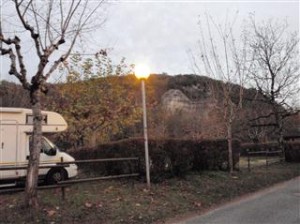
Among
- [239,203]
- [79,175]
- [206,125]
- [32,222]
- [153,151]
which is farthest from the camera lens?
[206,125]

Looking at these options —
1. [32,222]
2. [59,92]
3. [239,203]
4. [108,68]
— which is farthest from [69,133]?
[32,222]

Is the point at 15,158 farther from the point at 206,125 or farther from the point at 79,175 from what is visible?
the point at 206,125

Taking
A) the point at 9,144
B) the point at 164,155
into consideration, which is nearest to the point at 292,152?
the point at 164,155

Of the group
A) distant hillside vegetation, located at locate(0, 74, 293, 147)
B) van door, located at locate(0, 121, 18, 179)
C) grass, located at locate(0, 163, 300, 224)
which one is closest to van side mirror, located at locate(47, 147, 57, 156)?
van door, located at locate(0, 121, 18, 179)

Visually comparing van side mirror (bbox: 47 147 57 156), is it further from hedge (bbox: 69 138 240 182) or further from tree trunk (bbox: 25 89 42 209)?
tree trunk (bbox: 25 89 42 209)

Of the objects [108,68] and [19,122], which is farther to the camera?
[108,68]

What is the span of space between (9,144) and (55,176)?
198cm

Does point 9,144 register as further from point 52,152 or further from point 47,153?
point 52,152

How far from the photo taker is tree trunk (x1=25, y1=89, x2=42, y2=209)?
36.1ft

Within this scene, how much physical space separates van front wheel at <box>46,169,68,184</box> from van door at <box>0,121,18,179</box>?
3.79 ft

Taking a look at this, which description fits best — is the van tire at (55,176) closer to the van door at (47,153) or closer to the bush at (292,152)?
the van door at (47,153)

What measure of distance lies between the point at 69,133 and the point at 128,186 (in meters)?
17.7

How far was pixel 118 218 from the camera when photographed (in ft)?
36.1

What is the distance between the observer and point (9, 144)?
1633 centimetres
